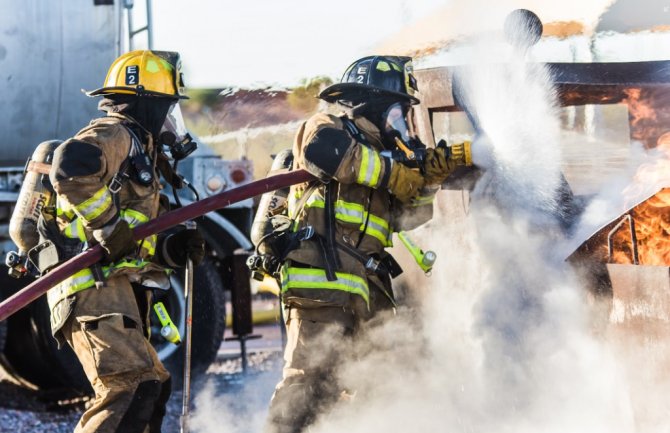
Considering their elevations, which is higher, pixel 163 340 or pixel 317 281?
pixel 317 281

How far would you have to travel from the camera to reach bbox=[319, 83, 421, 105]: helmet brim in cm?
446

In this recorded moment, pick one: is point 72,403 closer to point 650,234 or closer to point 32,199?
point 32,199

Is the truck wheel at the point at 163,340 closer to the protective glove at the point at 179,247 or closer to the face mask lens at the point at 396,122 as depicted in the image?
the protective glove at the point at 179,247

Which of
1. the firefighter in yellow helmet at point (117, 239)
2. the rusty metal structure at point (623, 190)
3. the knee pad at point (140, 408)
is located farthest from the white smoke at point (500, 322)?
the firefighter in yellow helmet at point (117, 239)

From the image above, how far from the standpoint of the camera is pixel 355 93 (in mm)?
4559

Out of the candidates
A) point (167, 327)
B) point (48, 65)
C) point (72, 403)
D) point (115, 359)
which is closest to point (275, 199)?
point (167, 327)

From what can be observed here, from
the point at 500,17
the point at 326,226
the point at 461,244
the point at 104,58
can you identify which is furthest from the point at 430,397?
the point at 104,58

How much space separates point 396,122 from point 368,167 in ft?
1.40

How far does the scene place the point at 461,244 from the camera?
4.97 metres

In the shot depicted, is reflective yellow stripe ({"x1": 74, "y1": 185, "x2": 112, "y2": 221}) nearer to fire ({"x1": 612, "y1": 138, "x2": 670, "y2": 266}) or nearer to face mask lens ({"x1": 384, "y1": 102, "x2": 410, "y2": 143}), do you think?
face mask lens ({"x1": 384, "y1": 102, "x2": 410, "y2": 143})

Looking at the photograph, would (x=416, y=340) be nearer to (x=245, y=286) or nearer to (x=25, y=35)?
(x=245, y=286)

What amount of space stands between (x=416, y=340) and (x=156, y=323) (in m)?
2.58

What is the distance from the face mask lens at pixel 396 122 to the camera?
179 inches

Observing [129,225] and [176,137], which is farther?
[176,137]
